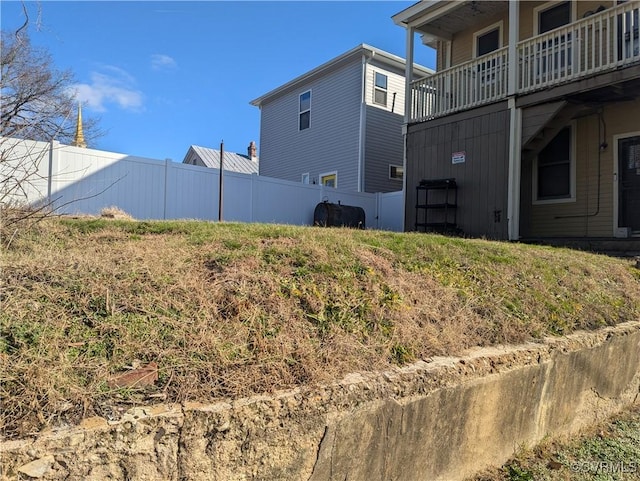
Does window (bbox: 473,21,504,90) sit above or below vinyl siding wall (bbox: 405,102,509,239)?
above

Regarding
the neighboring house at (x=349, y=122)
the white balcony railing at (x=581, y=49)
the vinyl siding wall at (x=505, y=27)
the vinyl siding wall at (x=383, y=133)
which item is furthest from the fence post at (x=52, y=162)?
the vinyl siding wall at (x=505, y=27)

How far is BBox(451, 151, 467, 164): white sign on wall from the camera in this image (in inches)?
404

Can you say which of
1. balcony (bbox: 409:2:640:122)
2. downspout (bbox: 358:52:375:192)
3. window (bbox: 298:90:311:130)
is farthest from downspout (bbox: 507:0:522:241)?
window (bbox: 298:90:311:130)

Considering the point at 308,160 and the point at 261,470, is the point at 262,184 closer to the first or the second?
the point at 308,160

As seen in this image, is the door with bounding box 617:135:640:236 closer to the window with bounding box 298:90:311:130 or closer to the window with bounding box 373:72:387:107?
the window with bounding box 373:72:387:107

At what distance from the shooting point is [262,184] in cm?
1221

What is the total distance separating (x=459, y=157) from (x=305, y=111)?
8.87 metres

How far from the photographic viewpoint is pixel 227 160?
29094 mm

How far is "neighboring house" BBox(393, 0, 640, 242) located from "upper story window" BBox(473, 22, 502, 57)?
3 cm

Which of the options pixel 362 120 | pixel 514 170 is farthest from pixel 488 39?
pixel 362 120

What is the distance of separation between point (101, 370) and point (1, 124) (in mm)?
2778

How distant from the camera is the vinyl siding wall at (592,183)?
9094mm

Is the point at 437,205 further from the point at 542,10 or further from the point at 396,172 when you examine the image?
the point at 396,172

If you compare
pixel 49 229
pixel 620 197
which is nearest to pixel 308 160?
pixel 620 197
